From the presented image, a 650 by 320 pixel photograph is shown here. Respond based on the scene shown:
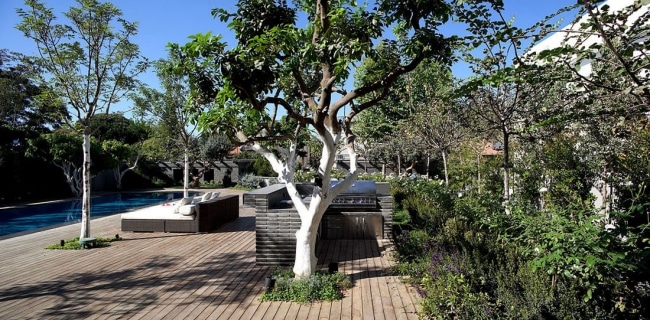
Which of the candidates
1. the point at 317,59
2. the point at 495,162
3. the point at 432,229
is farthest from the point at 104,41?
the point at 495,162

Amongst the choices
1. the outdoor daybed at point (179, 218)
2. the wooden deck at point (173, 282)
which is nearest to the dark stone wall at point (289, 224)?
the wooden deck at point (173, 282)

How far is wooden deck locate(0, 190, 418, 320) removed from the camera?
4246 millimetres

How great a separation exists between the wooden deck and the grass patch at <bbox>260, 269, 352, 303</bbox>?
0.12 meters

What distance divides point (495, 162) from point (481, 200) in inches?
134

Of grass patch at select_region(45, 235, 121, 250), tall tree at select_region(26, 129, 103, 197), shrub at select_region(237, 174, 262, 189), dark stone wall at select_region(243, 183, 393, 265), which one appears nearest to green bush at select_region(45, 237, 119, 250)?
grass patch at select_region(45, 235, 121, 250)

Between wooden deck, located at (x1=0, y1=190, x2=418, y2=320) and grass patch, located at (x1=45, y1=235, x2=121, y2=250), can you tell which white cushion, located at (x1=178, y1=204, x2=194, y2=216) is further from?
grass patch, located at (x1=45, y1=235, x2=121, y2=250)

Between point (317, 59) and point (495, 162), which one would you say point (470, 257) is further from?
point (495, 162)

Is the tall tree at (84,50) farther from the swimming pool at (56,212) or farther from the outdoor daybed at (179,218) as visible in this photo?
the swimming pool at (56,212)

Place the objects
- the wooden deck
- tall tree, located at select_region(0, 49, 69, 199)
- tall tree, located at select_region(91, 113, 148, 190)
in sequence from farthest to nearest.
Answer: tall tree, located at select_region(91, 113, 148, 190)
tall tree, located at select_region(0, 49, 69, 199)
the wooden deck

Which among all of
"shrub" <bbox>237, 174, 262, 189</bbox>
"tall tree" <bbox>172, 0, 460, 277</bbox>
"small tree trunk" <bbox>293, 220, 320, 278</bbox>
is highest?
"tall tree" <bbox>172, 0, 460, 277</bbox>

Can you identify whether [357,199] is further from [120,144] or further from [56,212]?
[120,144]

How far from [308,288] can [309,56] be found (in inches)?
107

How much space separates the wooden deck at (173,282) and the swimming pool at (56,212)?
581 centimetres

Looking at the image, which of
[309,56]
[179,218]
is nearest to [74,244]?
[179,218]
